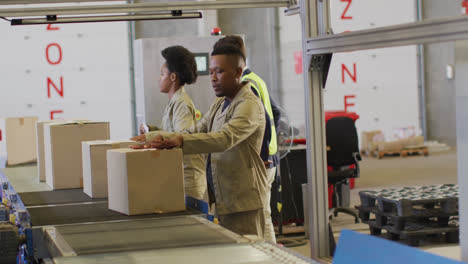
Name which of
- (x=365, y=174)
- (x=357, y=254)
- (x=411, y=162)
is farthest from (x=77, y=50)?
(x=357, y=254)

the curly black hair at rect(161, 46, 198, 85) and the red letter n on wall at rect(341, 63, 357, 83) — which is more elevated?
the red letter n on wall at rect(341, 63, 357, 83)

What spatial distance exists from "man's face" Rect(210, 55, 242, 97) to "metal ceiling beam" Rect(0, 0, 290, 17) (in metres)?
0.53

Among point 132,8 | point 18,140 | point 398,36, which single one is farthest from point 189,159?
point 18,140

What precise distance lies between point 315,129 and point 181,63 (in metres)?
0.96

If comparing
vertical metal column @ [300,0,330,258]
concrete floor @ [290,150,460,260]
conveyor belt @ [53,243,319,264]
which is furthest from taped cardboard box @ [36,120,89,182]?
concrete floor @ [290,150,460,260]

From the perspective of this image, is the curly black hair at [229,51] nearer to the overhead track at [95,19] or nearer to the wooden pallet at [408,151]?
the overhead track at [95,19]

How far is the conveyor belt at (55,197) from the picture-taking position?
324cm

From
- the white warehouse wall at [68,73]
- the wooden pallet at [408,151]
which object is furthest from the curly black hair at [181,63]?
the wooden pallet at [408,151]

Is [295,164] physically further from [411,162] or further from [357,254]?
[411,162]

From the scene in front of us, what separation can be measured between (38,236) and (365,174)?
28.2 feet

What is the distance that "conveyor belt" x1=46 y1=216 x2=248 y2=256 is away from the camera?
2295 millimetres

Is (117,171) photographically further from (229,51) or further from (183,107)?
(183,107)

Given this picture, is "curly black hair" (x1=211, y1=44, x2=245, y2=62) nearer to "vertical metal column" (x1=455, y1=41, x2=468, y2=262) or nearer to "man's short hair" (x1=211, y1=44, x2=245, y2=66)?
"man's short hair" (x1=211, y1=44, x2=245, y2=66)

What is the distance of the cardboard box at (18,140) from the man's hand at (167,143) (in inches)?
104
